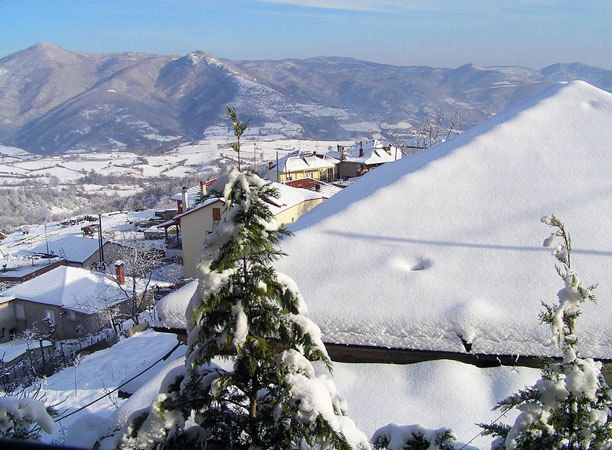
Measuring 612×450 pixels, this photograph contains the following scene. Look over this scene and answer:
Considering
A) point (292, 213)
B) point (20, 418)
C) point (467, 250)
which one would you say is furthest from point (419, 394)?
point (292, 213)

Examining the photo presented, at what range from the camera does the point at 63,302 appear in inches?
951

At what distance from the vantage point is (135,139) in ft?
598

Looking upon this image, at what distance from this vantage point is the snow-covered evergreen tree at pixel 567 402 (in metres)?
2.63

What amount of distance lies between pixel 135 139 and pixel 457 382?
637ft

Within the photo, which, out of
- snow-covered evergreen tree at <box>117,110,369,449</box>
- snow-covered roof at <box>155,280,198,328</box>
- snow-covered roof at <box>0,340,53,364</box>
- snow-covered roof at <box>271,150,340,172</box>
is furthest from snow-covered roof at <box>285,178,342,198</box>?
snow-covered evergreen tree at <box>117,110,369,449</box>

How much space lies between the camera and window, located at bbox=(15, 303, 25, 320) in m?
25.8

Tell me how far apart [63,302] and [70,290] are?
1.02m

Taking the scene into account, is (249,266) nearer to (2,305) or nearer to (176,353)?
(176,353)

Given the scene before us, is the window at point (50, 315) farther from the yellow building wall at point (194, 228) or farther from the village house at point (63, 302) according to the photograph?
the yellow building wall at point (194, 228)

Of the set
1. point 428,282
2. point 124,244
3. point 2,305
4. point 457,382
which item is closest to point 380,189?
point 428,282

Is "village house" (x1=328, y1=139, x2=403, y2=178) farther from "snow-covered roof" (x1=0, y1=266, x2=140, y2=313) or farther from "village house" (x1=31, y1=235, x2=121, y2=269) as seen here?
"snow-covered roof" (x1=0, y1=266, x2=140, y2=313)

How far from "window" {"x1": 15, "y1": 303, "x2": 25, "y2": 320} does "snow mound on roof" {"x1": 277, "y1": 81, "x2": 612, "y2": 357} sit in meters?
25.4

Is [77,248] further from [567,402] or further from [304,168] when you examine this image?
[567,402]

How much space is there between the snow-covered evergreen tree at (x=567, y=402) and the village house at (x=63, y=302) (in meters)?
23.7
